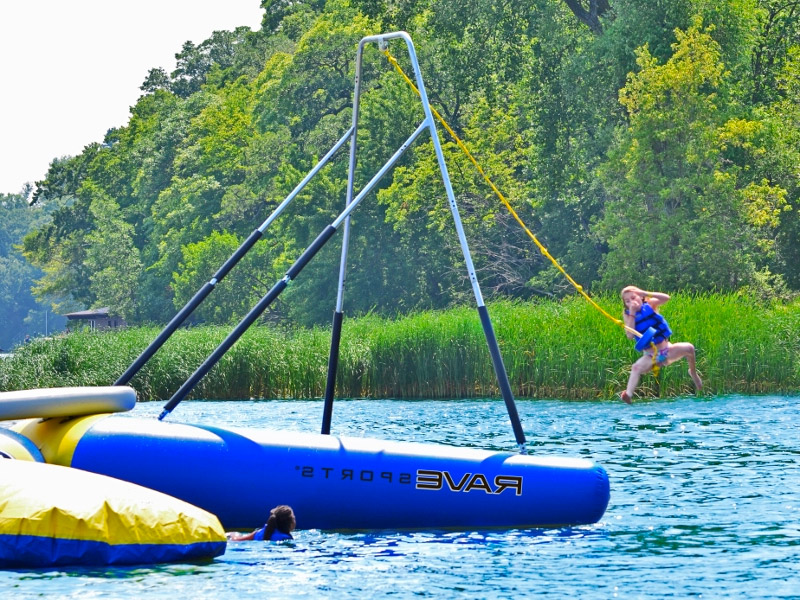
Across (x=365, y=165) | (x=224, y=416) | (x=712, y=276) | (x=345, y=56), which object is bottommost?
(x=224, y=416)

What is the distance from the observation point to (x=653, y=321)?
1571cm

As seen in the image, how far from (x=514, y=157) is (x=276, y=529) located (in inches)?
1519

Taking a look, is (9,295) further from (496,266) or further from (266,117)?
(496,266)

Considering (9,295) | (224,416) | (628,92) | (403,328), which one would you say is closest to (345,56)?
(628,92)

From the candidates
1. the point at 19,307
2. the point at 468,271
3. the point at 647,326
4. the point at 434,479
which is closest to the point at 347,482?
the point at 434,479

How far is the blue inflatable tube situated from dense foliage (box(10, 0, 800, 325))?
25413mm

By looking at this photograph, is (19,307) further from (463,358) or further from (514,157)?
(463,358)

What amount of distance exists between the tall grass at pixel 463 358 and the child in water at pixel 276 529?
14419mm

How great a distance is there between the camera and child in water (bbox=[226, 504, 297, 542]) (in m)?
11.1

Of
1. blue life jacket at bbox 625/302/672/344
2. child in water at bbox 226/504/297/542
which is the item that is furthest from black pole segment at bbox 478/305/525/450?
blue life jacket at bbox 625/302/672/344

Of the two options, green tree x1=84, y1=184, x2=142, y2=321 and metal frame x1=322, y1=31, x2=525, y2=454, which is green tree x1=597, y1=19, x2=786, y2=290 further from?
green tree x1=84, y1=184, x2=142, y2=321

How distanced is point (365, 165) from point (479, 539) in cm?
4020

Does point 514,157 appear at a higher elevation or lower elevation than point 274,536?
higher

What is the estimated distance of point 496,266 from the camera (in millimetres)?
47562
